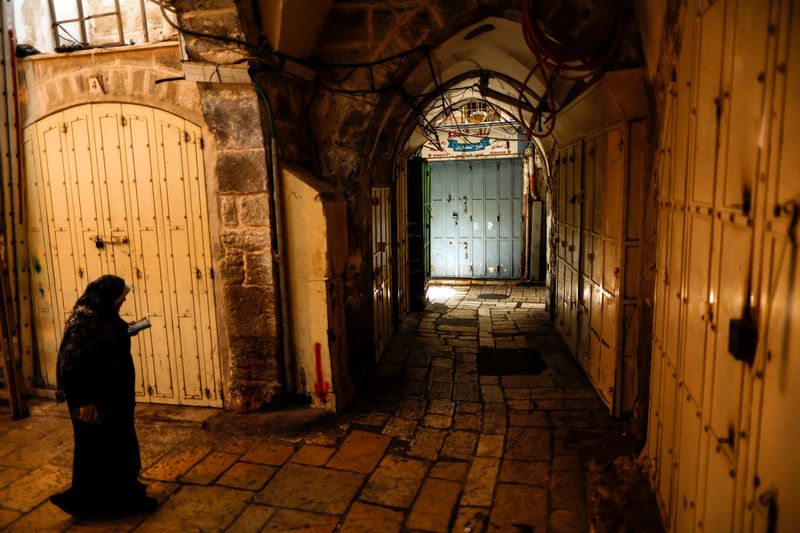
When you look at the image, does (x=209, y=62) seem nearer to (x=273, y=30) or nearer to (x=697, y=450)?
(x=273, y=30)

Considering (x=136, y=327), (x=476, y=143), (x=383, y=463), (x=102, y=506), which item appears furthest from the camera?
(x=476, y=143)

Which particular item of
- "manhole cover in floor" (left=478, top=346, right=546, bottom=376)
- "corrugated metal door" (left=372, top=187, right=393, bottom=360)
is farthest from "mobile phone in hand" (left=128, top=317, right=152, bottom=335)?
"manhole cover in floor" (left=478, top=346, right=546, bottom=376)

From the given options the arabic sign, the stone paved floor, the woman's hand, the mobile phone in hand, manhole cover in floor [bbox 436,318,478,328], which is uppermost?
the arabic sign

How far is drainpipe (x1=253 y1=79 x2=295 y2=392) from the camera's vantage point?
176 inches

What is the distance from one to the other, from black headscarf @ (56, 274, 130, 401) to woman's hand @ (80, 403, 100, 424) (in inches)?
3.9

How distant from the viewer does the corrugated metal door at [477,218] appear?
11.8m

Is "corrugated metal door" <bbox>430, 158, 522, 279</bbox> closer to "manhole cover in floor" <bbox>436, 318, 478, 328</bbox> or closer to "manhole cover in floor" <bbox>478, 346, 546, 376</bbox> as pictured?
"manhole cover in floor" <bbox>436, 318, 478, 328</bbox>

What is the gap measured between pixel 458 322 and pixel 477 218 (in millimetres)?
4194

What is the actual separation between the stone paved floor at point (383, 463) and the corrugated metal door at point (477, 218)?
6.07 meters

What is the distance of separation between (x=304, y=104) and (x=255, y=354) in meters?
2.44

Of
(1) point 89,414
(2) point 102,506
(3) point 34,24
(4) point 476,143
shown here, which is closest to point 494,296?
(4) point 476,143

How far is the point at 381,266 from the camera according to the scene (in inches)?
263

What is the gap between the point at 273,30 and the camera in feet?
14.3

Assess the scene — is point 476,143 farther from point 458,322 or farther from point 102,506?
point 102,506
